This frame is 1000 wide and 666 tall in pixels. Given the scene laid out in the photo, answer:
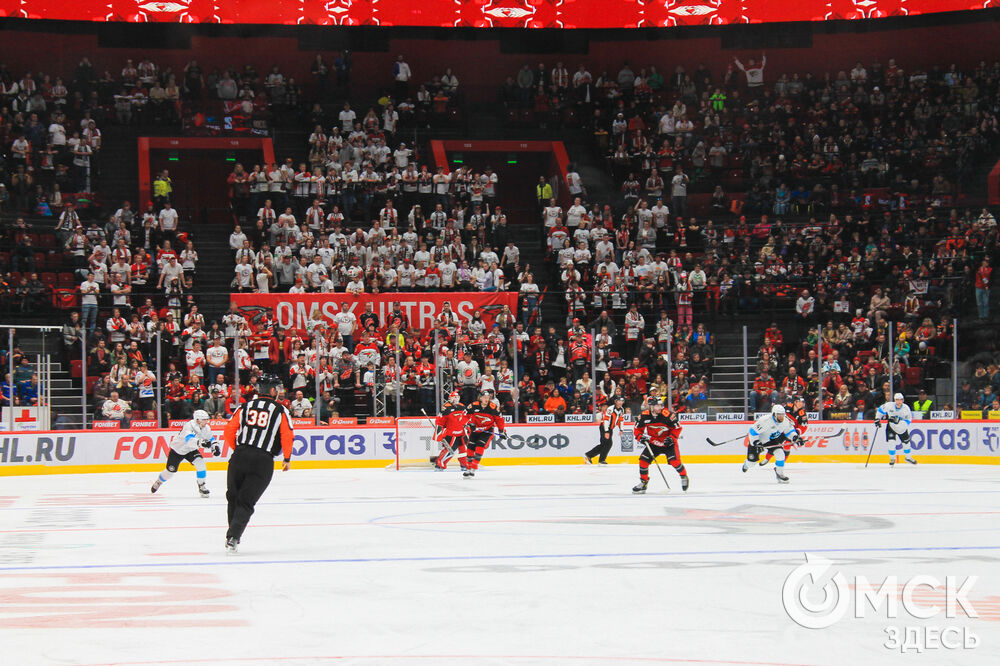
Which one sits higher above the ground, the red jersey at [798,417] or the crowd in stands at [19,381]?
the crowd in stands at [19,381]

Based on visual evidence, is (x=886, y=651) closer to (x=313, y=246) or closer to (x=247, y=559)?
(x=247, y=559)

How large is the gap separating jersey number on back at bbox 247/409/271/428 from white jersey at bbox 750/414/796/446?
471 inches

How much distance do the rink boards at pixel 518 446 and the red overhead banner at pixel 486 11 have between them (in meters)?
14.8

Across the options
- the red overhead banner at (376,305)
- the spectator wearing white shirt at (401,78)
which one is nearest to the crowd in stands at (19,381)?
the red overhead banner at (376,305)

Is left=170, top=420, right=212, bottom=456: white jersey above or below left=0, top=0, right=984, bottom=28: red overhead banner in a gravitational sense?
below

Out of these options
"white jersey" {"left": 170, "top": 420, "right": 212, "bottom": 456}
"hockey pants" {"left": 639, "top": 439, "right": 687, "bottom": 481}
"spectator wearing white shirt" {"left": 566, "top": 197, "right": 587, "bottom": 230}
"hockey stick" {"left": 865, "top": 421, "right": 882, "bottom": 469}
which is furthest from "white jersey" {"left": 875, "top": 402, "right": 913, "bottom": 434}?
"white jersey" {"left": 170, "top": 420, "right": 212, "bottom": 456}

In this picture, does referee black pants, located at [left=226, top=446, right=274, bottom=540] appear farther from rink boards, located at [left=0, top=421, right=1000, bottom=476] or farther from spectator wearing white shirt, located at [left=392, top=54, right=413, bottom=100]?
spectator wearing white shirt, located at [left=392, top=54, right=413, bottom=100]

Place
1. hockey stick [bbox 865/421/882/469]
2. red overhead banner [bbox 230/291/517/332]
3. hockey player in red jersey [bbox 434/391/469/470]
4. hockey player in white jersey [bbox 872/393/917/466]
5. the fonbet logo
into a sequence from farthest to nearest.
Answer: red overhead banner [bbox 230/291/517/332]
hockey stick [bbox 865/421/882/469]
hockey player in white jersey [bbox 872/393/917/466]
hockey player in red jersey [bbox 434/391/469/470]
the fonbet logo

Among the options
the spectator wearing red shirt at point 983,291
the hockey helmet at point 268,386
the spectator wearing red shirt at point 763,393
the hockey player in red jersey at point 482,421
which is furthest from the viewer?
the spectator wearing red shirt at point 983,291

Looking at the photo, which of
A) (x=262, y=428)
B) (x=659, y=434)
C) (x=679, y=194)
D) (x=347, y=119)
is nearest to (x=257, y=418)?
(x=262, y=428)

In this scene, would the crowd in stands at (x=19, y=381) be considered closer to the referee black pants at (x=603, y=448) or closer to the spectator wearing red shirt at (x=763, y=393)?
the referee black pants at (x=603, y=448)

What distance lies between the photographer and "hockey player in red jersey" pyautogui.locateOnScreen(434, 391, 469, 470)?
22.8 m

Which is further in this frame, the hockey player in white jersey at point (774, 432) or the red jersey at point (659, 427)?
the hockey player in white jersey at point (774, 432)

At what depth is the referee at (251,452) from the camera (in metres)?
11.0
